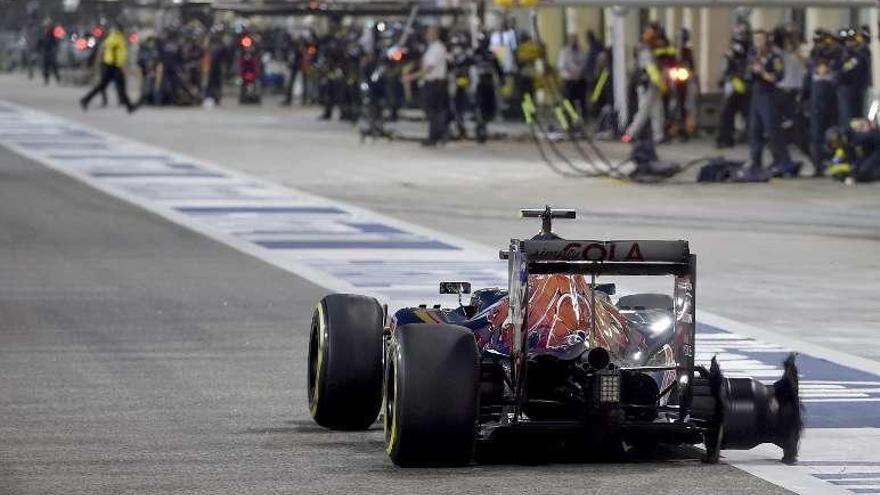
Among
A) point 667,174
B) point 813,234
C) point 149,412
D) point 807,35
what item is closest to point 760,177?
point 667,174

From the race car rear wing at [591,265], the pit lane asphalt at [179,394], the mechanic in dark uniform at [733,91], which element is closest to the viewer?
the pit lane asphalt at [179,394]

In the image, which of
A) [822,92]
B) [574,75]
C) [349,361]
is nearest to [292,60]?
[574,75]

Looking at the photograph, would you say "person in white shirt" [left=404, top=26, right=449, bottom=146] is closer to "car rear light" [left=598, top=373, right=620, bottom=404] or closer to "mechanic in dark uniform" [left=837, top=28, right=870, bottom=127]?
"mechanic in dark uniform" [left=837, top=28, right=870, bottom=127]

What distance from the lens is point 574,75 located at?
41562 millimetres

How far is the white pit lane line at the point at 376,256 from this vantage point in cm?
1001

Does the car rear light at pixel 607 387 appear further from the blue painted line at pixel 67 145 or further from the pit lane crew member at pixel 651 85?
the blue painted line at pixel 67 145

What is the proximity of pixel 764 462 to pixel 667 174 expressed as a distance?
19546mm

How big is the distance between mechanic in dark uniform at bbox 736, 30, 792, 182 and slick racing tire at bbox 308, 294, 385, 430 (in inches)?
743

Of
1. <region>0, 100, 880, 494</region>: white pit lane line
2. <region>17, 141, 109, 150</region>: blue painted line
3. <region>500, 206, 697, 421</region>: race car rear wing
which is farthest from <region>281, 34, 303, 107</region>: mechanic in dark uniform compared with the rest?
<region>500, 206, 697, 421</region>: race car rear wing

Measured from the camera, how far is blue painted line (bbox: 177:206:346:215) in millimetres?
24672

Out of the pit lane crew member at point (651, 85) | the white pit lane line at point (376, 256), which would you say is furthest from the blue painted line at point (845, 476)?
the pit lane crew member at point (651, 85)

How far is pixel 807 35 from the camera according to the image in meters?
38.8

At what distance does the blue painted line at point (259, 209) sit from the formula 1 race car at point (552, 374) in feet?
48.0

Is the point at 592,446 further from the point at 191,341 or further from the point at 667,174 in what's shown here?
the point at 667,174
